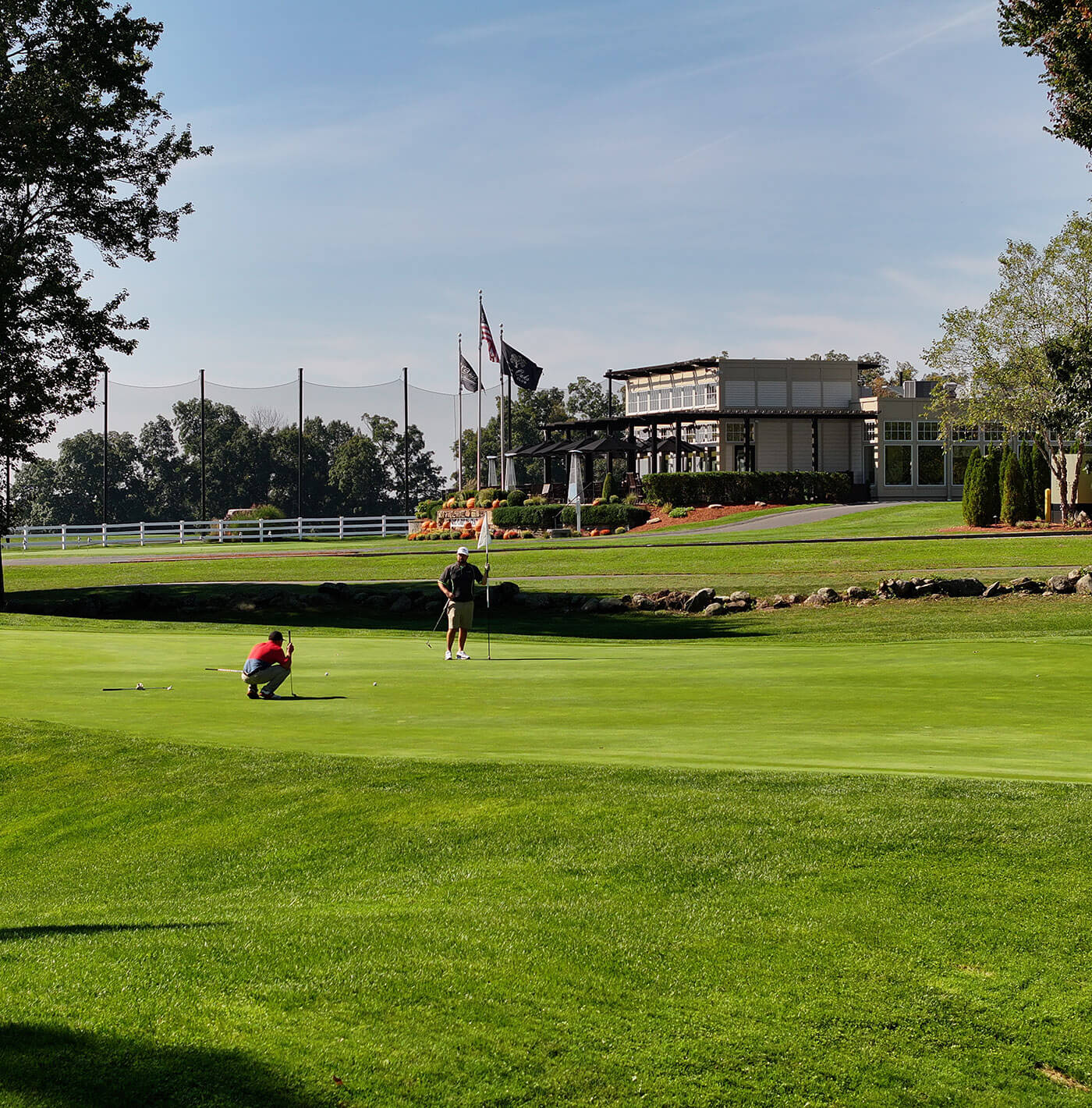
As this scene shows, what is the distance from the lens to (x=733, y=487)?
72062 millimetres

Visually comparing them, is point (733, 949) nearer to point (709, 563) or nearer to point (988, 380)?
point (709, 563)

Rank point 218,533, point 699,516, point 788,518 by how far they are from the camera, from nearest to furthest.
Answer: point 788,518
point 699,516
point 218,533

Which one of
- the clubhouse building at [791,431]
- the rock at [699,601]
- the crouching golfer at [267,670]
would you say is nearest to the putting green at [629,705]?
the crouching golfer at [267,670]

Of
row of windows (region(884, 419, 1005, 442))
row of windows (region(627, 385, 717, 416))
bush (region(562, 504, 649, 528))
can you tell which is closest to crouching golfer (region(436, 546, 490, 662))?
bush (region(562, 504, 649, 528))

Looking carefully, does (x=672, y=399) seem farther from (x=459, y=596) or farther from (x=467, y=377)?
(x=459, y=596)

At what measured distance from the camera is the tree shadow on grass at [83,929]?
277 inches

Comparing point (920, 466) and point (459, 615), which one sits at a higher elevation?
point (920, 466)

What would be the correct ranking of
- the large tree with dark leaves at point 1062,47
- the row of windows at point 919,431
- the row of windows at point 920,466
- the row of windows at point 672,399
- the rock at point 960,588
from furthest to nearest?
the row of windows at point 672,399 < the row of windows at point 920,466 < the row of windows at point 919,431 < the rock at point 960,588 < the large tree with dark leaves at point 1062,47

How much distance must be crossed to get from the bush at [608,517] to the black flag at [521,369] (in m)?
7.43

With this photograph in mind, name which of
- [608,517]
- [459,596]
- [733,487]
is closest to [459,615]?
[459,596]

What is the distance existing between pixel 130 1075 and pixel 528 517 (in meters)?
65.8

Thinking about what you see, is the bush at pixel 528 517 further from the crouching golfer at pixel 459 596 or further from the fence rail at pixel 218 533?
the crouching golfer at pixel 459 596

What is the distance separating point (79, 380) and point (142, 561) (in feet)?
58.4

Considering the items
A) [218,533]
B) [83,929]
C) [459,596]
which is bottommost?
[83,929]
